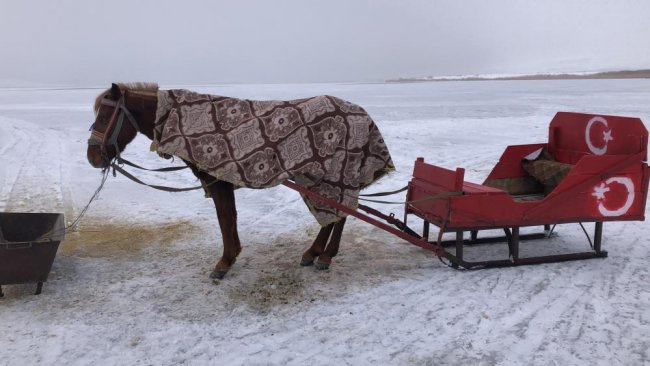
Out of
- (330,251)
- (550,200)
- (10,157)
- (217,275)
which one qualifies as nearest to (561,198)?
(550,200)

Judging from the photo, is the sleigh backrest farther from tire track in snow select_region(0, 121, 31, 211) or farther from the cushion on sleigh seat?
tire track in snow select_region(0, 121, 31, 211)

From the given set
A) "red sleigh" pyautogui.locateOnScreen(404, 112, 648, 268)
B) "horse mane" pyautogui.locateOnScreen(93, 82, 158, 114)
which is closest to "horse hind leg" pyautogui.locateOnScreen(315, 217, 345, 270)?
"red sleigh" pyautogui.locateOnScreen(404, 112, 648, 268)

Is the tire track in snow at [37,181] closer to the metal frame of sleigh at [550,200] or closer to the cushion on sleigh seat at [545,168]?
the metal frame of sleigh at [550,200]

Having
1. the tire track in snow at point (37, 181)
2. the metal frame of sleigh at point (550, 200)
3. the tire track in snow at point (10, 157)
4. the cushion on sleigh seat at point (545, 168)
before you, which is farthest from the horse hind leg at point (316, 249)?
the tire track in snow at point (10, 157)

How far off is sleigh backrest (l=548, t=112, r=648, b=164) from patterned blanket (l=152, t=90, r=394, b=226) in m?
2.54

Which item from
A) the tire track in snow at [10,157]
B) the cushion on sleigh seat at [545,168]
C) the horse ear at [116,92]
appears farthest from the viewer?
the tire track in snow at [10,157]

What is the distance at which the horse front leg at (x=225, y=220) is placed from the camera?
4.51 m

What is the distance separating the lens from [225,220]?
458 cm

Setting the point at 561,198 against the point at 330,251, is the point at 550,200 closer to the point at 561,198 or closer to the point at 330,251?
the point at 561,198

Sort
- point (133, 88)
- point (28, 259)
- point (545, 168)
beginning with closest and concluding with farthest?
point (28, 259), point (133, 88), point (545, 168)

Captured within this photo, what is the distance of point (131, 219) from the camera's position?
6.54 meters

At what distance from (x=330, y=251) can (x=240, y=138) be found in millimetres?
1448

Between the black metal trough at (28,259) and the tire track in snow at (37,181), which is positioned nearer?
the black metal trough at (28,259)

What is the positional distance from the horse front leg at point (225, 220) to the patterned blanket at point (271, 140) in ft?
1.16
